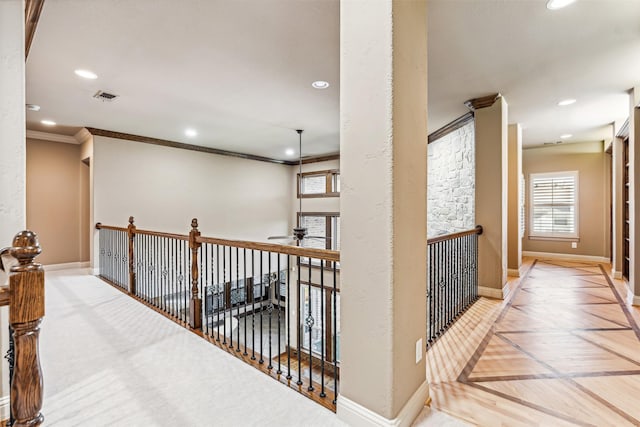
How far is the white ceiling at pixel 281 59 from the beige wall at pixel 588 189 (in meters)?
2.12

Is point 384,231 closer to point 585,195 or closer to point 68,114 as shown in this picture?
point 68,114

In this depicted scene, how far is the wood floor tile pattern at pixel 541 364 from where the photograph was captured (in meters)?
1.83

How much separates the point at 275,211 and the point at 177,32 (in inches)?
250

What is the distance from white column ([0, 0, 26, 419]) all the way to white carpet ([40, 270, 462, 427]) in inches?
16.1

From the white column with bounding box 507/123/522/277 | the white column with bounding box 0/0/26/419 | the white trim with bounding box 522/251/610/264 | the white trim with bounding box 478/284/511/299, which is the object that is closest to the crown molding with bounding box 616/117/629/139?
the white column with bounding box 507/123/522/277

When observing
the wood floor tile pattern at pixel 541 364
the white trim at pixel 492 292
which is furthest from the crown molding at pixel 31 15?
the white trim at pixel 492 292

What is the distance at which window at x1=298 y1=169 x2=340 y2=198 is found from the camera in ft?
27.2

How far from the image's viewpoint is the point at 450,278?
3.38 meters

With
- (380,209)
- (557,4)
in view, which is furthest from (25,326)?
(557,4)

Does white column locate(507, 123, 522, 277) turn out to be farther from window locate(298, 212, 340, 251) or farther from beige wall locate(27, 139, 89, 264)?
beige wall locate(27, 139, 89, 264)

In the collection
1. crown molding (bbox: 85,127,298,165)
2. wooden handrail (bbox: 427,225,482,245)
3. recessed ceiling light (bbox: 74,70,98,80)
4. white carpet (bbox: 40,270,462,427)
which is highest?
recessed ceiling light (bbox: 74,70,98,80)

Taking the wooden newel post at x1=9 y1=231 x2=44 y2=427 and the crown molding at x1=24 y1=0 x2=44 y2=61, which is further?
the crown molding at x1=24 y1=0 x2=44 y2=61

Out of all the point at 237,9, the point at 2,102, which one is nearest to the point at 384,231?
the point at 237,9

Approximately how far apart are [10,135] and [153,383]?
171 centimetres
